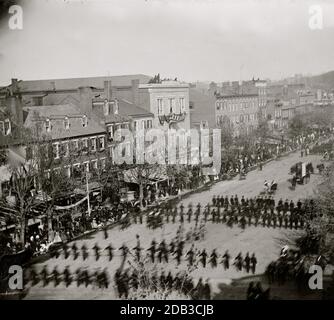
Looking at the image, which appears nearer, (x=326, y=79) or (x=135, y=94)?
(x=135, y=94)

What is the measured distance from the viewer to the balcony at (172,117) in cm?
3897

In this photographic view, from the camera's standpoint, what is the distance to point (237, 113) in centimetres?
5444

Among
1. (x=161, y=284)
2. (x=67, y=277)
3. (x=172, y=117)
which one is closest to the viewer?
(x=161, y=284)

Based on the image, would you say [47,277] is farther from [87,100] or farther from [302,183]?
[302,183]

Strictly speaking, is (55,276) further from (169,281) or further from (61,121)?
(61,121)

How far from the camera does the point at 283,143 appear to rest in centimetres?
5584

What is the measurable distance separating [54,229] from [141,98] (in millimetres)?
19138

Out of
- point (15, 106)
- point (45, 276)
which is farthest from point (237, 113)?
point (45, 276)

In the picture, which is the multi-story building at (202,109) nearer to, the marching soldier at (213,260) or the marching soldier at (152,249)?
the marching soldier at (152,249)

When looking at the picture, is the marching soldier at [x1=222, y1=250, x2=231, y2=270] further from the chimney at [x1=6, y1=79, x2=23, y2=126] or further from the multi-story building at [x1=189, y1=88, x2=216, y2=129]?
the multi-story building at [x1=189, y1=88, x2=216, y2=129]

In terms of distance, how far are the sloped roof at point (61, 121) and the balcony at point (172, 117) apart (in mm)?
5421

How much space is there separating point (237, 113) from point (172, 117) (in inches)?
671

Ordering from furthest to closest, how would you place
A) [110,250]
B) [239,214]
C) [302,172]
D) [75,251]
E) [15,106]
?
[302,172], [15,106], [239,214], [75,251], [110,250]

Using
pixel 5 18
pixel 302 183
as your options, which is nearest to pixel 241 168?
pixel 302 183
